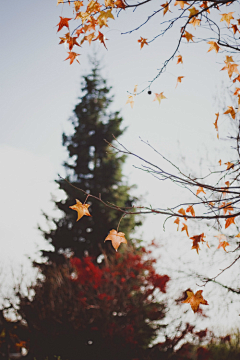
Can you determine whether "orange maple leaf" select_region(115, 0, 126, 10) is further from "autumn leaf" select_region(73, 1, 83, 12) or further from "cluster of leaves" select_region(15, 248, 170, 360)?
"cluster of leaves" select_region(15, 248, 170, 360)

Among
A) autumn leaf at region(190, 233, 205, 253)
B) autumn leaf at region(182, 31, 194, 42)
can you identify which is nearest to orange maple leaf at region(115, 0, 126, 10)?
autumn leaf at region(182, 31, 194, 42)

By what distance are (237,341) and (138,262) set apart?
3740mm

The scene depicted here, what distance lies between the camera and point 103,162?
12594 millimetres

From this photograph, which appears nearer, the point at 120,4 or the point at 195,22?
the point at 120,4

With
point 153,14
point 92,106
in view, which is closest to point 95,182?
point 92,106

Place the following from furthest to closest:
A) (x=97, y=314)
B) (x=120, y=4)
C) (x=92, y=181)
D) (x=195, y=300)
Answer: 1. (x=92, y=181)
2. (x=97, y=314)
3. (x=120, y=4)
4. (x=195, y=300)

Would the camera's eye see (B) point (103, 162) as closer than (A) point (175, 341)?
No

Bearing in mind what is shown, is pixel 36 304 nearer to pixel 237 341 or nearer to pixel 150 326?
pixel 150 326

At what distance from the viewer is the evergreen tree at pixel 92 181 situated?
11266 mm

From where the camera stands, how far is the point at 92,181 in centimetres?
1234

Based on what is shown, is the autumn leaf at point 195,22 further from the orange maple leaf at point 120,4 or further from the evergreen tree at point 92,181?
the evergreen tree at point 92,181

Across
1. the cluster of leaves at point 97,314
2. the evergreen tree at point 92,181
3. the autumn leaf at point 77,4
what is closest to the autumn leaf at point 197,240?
the autumn leaf at point 77,4

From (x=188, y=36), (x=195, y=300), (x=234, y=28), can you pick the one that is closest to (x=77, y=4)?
(x=188, y=36)

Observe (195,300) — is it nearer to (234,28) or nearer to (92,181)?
(234,28)
